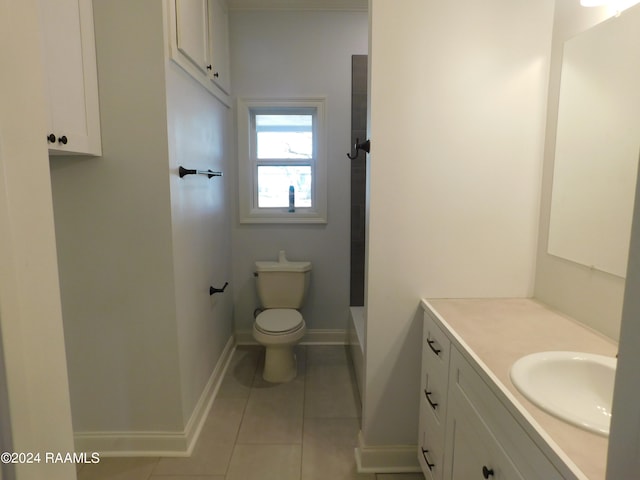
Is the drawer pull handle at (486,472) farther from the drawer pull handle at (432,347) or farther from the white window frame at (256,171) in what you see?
the white window frame at (256,171)

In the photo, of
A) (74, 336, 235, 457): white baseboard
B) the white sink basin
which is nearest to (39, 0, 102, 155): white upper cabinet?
(74, 336, 235, 457): white baseboard

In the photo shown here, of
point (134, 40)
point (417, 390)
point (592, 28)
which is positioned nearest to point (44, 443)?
point (417, 390)

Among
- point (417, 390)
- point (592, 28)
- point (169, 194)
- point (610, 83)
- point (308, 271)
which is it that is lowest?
point (417, 390)

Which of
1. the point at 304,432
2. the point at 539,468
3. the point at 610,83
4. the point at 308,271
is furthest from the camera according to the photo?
the point at 308,271

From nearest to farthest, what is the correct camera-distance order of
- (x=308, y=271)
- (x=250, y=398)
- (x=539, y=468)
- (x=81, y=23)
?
(x=539, y=468) < (x=81, y=23) < (x=250, y=398) < (x=308, y=271)

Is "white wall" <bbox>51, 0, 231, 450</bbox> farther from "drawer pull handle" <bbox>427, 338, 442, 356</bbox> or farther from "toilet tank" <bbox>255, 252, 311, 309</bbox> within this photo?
"drawer pull handle" <bbox>427, 338, 442, 356</bbox>

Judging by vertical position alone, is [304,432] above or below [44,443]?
below

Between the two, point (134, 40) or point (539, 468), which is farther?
point (134, 40)

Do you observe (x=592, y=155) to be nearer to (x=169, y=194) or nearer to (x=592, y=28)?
(x=592, y=28)

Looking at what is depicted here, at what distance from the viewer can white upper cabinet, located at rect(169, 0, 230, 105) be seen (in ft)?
6.17

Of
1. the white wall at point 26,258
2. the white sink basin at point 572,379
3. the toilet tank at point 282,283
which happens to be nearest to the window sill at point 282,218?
the toilet tank at point 282,283

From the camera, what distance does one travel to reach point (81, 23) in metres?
1.62

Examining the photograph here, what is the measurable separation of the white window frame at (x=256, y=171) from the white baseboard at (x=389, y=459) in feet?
5.83

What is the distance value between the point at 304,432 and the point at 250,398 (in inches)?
19.9
